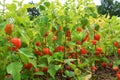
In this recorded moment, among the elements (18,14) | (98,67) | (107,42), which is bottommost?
(98,67)

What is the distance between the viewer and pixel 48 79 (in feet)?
8.85

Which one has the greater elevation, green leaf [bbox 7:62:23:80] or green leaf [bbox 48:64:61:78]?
green leaf [bbox 7:62:23:80]

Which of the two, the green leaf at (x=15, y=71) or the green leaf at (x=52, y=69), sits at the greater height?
the green leaf at (x=15, y=71)

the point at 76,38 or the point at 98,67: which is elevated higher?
the point at 76,38

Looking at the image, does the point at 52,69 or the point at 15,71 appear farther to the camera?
the point at 52,69

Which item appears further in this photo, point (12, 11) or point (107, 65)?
point (107, 65)

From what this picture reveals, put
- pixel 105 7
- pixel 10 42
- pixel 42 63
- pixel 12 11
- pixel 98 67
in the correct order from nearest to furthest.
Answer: pixel 10 42
pixel 12 11
pixel 42 63
pixel 98 67
pixel 105 7

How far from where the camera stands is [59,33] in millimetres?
2791

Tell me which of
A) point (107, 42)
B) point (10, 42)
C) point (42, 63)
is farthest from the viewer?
point (107, 42)

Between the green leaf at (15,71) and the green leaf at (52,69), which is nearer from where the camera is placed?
the green leaf at (15,71)

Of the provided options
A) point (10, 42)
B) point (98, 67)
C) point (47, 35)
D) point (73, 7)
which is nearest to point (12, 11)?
point (10, 42)

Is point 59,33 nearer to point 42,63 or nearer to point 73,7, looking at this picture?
point 42,63

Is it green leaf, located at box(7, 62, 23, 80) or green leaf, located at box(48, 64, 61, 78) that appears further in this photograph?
green leaf, located at box(48, 64, 61, 78)

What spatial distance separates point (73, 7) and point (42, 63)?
3.59 ft
